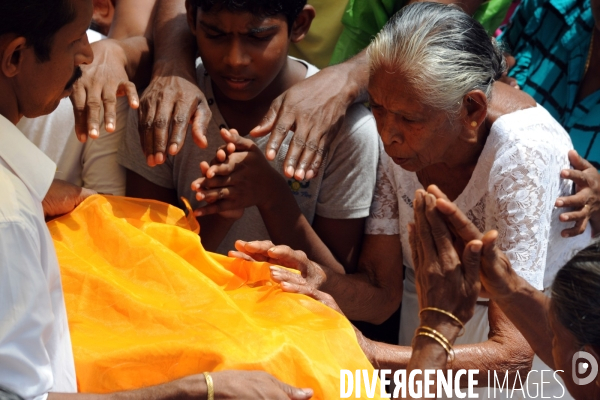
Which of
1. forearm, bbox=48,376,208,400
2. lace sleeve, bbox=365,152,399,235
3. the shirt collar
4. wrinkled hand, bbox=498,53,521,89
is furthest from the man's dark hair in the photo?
wrinkled hand, bbox=498,53,521,89

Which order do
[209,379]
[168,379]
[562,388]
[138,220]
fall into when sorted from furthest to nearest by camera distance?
[562,388], [138,220], [168,379], [209,379]

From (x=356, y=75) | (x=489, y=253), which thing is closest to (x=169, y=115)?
(x=356, y=75)

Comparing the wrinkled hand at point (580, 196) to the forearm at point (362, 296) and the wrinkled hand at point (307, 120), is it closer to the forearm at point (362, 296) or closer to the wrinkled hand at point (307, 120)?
the forearm at point (362, 296)

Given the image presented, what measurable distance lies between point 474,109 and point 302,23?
0.84 m

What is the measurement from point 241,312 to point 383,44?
1.10 metres

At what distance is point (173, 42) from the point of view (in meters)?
3.14

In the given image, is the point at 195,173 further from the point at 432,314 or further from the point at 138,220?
the point at 432,314

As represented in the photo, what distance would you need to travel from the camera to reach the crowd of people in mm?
1856

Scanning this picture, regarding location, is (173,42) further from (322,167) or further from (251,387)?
(251,387)

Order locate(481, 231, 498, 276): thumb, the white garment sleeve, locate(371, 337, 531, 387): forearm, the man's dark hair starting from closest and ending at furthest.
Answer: the white garment sleeve
the man's dark hair
locate(481, 231, 498, 276): thumb
locate(371, 337, 531, 387): forearm

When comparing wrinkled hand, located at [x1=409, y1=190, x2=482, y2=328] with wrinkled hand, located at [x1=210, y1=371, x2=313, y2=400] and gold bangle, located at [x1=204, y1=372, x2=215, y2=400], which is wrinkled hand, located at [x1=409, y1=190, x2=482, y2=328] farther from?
gold bangle, located at [x1=204, y1=372, x2=215, y2=400]

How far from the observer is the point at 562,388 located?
10.2 feet

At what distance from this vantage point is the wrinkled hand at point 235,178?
2836mm

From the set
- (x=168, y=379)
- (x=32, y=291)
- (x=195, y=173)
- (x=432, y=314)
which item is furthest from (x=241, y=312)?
(x=195, y=173)
